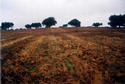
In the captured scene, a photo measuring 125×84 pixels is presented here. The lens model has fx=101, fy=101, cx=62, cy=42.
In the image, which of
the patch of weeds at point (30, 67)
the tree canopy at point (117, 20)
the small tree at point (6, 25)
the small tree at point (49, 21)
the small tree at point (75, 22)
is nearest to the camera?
the patch of weeds at point (30, 67)

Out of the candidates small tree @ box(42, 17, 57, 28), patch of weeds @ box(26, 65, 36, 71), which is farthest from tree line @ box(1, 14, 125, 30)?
patch of weeds @ box(26, 65, 36, 71)

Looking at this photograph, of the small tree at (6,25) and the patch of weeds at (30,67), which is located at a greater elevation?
the small tree at (6,25)

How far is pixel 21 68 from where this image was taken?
5.36 meters

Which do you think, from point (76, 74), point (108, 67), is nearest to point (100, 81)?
point (76, 74)

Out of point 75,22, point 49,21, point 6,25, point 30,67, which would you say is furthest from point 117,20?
point 6,25

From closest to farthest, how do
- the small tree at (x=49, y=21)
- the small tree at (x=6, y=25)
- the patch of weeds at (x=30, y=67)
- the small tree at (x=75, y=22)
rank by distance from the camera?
the patch of weeds at (x=30, y=67) → the small tree at (x=49, y=21) → the small tree at (x=6, y=25) → the small tree at (x=75, y=22)

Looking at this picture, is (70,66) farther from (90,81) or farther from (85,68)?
(90,81)

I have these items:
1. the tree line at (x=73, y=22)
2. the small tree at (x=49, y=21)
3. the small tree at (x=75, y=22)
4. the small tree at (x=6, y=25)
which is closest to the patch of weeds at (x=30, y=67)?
the tree line at (x=73, y=22)

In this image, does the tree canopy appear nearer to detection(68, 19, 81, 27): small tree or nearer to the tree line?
the tree line

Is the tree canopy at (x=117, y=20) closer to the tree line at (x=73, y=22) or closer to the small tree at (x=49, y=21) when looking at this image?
the tree line at (x=73, y=22)

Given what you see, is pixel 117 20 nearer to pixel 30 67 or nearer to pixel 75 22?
pixel 75 22

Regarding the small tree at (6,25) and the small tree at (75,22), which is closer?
the small tree at (6,25)

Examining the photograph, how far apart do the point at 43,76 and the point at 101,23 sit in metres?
73.3

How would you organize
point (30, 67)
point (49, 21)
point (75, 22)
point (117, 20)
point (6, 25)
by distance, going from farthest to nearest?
1. point (75, 22)
2. point (6, 25)
3. point (49, 21)
4. point (117, 20)
5. point (30, 67)
